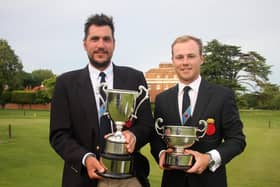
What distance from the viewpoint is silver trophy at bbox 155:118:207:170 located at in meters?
2.89

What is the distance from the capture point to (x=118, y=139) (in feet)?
8.96

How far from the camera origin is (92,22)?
3.07 meters

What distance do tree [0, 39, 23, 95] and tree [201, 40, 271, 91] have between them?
33.4 meters

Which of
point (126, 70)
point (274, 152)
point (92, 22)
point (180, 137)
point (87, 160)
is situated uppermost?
point (92, 22)

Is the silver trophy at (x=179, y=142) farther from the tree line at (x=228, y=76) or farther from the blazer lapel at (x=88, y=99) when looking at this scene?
the tree line at (x=228, y=76)

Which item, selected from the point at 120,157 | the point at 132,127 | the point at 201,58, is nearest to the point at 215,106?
the point at 201,58

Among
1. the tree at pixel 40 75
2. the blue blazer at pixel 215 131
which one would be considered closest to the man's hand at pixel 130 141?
the blue blazer at pixel 215 131

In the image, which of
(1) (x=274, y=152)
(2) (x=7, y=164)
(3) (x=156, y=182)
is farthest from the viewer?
(1) (x=274, y=152)

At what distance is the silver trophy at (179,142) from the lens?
2.89m

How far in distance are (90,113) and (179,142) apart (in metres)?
0.72

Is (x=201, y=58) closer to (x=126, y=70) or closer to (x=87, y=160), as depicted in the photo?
(x=126, y=70)

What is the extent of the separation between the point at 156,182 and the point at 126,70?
22.0 ft

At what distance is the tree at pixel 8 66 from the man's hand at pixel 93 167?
66350 mm

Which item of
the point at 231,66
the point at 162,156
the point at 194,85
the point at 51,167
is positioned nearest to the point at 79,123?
the point at 162,156
